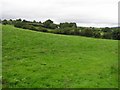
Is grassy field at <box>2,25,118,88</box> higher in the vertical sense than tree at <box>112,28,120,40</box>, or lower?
lower

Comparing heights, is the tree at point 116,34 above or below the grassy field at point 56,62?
above

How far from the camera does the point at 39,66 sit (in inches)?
1307

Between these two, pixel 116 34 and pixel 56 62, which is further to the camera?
pixel 116 34

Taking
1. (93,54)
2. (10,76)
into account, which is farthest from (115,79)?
(93,54)

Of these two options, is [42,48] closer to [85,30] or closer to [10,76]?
[10,76]

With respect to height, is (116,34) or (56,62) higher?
(116,34)

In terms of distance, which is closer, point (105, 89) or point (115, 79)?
point (105, 89)

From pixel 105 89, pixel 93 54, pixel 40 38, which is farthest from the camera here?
pixel 40 38

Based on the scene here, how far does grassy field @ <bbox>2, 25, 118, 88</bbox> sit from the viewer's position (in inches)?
1062

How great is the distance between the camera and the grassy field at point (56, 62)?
27.0 meters

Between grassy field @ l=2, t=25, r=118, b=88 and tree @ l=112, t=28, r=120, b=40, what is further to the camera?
tree @ l=112, t=28, r=120, b=40

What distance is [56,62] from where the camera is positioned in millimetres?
35594

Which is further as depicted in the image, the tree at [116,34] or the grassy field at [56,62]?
the tree at [116,34]

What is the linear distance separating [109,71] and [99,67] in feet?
7.14
